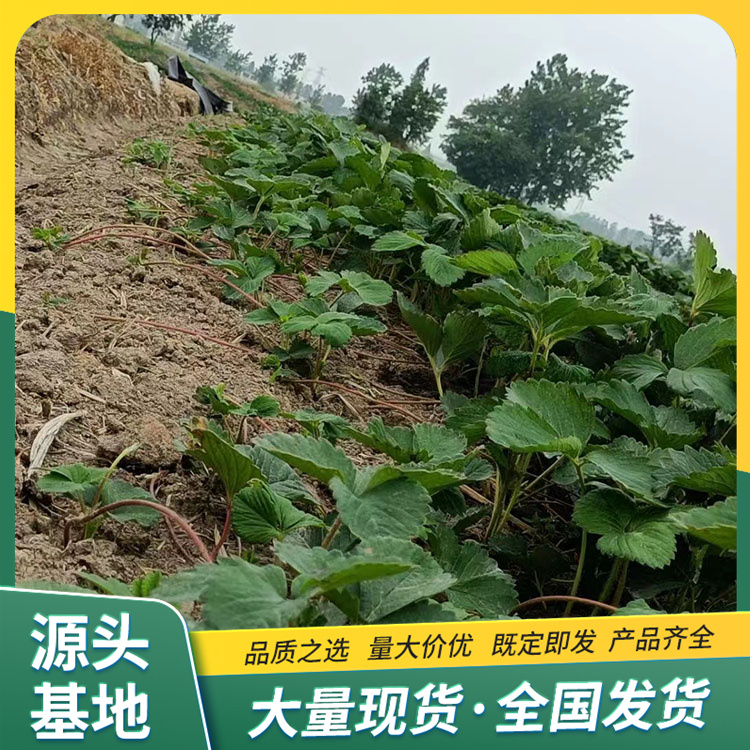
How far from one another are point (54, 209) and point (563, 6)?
144cm

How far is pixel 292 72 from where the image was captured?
1.20 m

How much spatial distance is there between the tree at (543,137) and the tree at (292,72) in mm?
289

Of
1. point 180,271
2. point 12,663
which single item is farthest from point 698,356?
point 180,271

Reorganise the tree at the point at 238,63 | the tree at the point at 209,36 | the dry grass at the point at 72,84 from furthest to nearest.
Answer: the dry grass at the point at 72,84
the tree at the point at 238,63
the tree at the point at 209,36

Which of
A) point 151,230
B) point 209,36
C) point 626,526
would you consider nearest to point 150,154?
point 151,230

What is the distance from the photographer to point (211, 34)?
114cm

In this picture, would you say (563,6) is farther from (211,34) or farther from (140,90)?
(140,90)

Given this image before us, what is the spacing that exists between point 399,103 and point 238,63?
12.1 inches

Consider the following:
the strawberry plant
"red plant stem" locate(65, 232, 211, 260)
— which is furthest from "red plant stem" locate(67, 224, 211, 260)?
the strawberry plant

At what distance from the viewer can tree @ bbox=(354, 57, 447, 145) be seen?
3.90 ft

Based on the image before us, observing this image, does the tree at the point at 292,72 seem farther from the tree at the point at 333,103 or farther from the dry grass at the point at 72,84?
the dry grass at the point at 72,84

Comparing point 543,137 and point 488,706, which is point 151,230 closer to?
point 543,137

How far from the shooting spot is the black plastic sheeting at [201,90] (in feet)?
8.19

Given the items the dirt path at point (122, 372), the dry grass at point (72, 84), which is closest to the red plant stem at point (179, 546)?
the dirt path at point (122, 372)
